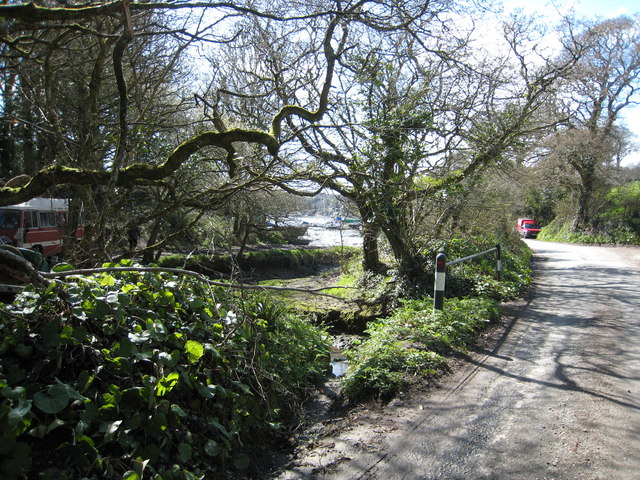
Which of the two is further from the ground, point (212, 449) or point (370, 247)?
point (370, 247)

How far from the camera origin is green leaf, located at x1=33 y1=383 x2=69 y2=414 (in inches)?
108

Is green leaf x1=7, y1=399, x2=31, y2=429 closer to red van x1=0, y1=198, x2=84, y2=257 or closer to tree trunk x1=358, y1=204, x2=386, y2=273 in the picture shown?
tree trunk x1=358, y1=204, x2=386, y2=273

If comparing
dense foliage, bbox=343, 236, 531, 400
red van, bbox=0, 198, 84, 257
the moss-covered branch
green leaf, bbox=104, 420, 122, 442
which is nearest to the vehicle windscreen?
red van, bbox=0, 198, 84, 257

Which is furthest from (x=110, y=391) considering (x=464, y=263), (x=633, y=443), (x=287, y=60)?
(x=287, y=60)

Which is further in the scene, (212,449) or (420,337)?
(420,337)

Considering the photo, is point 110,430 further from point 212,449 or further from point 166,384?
point 212,449

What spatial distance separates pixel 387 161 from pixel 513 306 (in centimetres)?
403

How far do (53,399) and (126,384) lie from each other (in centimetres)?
61

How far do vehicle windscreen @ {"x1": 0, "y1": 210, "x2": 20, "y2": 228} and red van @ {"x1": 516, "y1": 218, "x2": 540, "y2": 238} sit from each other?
3353 cm

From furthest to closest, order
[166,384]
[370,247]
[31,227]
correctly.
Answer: [31,227]
[370,247]
[166,384]

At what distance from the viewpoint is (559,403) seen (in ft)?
14.0

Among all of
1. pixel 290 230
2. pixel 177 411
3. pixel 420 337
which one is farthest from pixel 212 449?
pixel 290 230

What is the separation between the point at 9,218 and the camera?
1698 centimetres

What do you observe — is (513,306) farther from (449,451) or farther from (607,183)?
(607,183)
